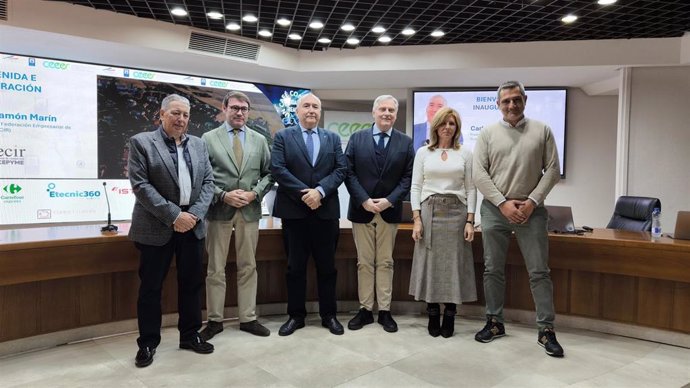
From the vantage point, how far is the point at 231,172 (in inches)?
122

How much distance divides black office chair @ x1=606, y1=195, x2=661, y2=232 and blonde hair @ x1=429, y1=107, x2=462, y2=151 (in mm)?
2043

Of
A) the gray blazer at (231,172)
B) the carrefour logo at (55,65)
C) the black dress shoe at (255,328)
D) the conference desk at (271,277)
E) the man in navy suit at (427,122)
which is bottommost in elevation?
the black dress shoe at (255,328)

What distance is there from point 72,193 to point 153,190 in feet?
12.5

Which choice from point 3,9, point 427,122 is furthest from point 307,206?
point 427,122

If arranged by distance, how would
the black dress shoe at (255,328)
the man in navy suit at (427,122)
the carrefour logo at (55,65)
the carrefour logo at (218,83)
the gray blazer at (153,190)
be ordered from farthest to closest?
the man in navy suit at (427,122) → the carrefour logo at (218,83) → the carrefour logo at (55,65) → the black dress shoe at (255,328) → the gray blazer at (153,190)

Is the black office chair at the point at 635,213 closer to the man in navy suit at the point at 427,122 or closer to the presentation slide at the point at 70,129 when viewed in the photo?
the man in navy suit at the point at 427,122

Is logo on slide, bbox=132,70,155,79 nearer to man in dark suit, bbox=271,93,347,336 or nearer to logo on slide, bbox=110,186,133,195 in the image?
logo on slide, bbox=110,186,133,195

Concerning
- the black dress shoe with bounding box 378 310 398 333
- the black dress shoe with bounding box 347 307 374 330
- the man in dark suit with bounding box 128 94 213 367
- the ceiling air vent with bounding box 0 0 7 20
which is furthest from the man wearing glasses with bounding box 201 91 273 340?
the ceiling air vent with bounding box 0 0 7 20

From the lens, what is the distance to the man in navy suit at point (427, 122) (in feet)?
23.3

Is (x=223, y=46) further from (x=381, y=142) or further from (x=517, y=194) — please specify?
(x=517, y=194)

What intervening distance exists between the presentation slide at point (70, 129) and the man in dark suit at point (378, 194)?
3.96 metres

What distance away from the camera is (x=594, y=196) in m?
6.93

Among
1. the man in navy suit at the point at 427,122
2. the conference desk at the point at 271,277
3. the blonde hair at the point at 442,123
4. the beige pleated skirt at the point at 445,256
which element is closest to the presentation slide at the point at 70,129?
the conference desk at the point at 271,277

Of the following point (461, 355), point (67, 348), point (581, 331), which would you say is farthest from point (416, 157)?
point (67, 348)
